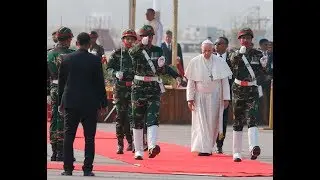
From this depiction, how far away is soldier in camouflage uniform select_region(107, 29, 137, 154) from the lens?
62.8ft

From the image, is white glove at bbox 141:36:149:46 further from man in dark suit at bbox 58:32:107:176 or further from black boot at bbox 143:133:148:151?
man in dark suit at bbox 58:32:107:176

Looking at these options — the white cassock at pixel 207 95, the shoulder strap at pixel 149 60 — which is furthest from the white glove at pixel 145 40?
the white cassock at pixel 207 95

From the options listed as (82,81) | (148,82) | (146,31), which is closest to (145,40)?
(146,31)

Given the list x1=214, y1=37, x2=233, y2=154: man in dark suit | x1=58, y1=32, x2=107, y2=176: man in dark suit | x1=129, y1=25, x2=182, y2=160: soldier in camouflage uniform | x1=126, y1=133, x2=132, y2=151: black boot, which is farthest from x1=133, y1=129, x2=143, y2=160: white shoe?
x1=58, y1=32, x2=107, y2=176: man in dark suit

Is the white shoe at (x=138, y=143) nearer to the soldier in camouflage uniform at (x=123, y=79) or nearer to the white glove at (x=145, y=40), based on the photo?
the soldier in camouflage uniform at (x=123, y=79)

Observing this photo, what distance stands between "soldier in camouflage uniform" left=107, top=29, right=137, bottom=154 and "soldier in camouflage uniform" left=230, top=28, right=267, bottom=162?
1.62 meters

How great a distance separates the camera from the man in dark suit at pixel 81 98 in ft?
51.8

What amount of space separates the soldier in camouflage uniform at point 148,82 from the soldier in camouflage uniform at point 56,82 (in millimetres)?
1246

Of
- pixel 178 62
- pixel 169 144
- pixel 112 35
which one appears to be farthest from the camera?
pixel 112 35

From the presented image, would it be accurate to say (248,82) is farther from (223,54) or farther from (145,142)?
(145,142)
